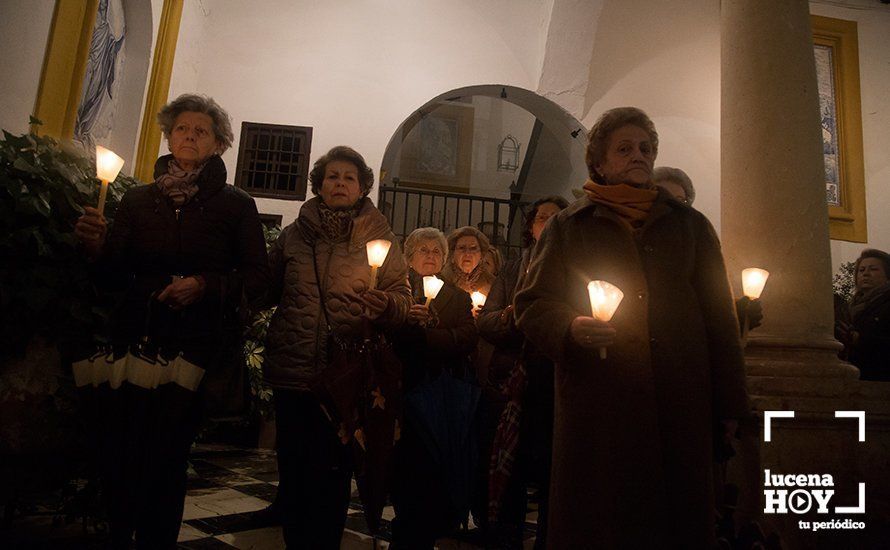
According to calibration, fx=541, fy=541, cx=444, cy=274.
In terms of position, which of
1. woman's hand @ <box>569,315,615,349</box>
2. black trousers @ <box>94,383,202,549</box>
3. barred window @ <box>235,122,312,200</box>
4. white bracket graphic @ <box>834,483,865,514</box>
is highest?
barred window @ <box>235,122,312,200</box>

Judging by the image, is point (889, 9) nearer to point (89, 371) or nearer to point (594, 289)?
point (594, 289)

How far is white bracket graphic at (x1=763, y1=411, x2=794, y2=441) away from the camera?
10.6ft

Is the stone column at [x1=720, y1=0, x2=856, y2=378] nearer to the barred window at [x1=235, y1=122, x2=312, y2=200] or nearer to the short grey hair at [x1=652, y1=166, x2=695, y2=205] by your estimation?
the short grey hair at [x1=652, y1=166, x2=695, y2=205]

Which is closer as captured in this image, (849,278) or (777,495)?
(777,495)

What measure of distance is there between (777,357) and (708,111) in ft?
15.5

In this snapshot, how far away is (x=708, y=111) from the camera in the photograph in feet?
23.5

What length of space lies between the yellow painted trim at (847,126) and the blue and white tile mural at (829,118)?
0.05 m

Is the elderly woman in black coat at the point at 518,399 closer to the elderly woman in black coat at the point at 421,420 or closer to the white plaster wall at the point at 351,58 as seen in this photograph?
the elderly woman in black coat at the point at 421,420

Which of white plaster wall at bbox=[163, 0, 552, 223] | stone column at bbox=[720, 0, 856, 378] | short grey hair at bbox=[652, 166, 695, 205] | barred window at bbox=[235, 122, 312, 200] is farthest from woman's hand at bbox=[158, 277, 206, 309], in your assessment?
barred window at bbox=[235, 122, 312, 200]

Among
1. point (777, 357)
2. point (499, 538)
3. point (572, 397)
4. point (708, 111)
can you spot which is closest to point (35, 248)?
point (572, 397)

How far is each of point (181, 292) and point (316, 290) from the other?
55 centimetres

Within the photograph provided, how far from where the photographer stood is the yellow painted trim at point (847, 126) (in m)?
7.77

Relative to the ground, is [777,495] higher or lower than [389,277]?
lower

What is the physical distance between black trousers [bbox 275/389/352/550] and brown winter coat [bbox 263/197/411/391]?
0.39ft
